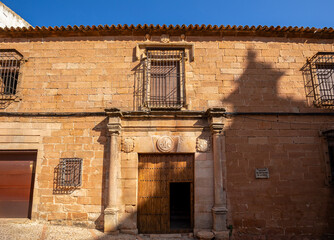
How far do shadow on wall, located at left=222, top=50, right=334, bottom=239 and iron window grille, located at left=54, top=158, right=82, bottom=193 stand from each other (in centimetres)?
358

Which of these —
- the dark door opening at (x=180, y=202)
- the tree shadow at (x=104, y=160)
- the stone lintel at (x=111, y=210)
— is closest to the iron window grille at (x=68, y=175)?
the tree shadow at (x=104, y=160)

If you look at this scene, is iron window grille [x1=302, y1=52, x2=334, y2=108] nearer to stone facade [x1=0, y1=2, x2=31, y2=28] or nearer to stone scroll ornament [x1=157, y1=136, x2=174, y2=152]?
stone scroll ornament [x1=157, y1=136, x2=174, y2=152]

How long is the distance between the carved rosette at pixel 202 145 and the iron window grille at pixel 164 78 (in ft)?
3.34

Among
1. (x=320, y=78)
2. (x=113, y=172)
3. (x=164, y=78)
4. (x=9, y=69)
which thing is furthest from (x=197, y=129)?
(x=9, y=69)

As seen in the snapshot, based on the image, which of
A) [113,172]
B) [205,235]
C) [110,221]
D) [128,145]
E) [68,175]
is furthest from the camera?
[128,145]

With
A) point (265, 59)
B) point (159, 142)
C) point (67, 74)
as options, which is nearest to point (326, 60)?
point (265, 59)

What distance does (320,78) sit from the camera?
5910 mm

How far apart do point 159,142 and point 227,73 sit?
2547 millimetres

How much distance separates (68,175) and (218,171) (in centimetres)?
355

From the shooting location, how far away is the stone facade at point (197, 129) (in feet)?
16.8

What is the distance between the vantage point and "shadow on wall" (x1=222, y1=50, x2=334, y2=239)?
512 cm

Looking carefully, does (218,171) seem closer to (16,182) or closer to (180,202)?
(180,202)

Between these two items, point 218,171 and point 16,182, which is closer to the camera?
point 218,171

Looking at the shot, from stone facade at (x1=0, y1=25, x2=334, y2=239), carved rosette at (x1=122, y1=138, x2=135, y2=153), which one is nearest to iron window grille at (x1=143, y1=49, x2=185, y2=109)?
stone facade at (x1=0, y1=25, x2=334, y2=239)
